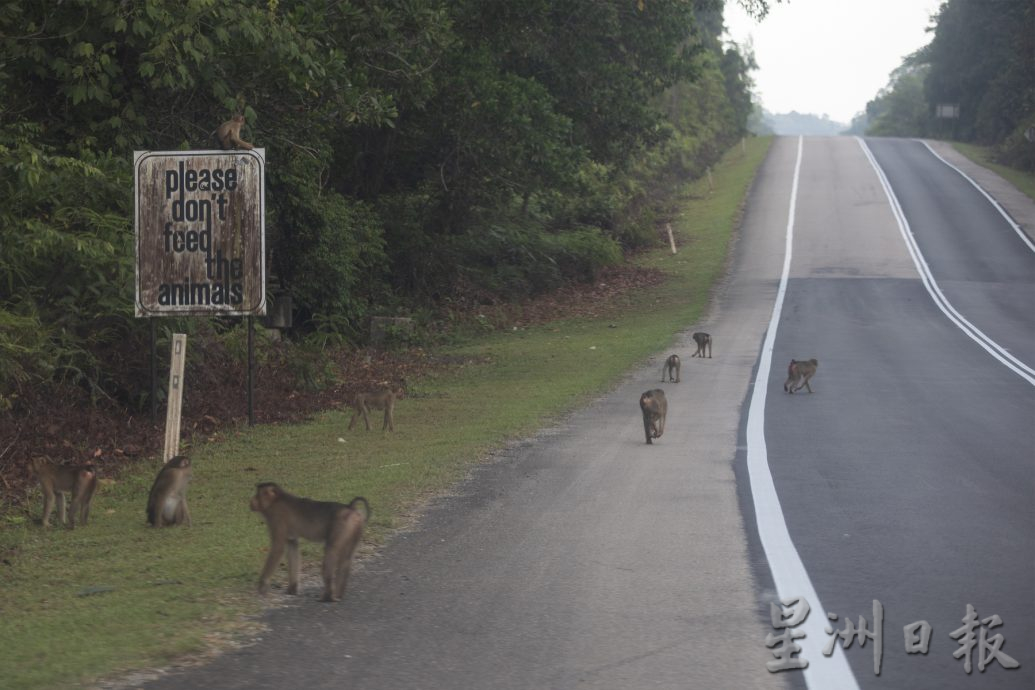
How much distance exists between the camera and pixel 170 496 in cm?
943

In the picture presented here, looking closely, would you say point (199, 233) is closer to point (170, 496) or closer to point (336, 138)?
point (170, 496)

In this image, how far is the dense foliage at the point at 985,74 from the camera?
208ft

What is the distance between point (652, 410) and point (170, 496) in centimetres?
568

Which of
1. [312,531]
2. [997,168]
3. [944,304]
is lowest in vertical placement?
[944,304]

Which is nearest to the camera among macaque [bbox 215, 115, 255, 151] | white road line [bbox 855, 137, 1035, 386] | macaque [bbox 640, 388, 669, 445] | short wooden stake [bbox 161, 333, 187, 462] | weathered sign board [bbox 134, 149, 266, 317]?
short wooden stake [bbox 161, 333, 187, 462]

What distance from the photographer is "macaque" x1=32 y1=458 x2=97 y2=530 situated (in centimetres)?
962

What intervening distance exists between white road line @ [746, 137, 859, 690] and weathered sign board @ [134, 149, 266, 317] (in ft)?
19.9

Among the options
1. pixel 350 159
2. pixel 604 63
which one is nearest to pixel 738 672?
pixel 350 159

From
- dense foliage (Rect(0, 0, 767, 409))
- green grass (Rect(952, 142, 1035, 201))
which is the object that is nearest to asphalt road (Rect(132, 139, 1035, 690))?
dense foliage (Rect(0, 0, 767, 409))

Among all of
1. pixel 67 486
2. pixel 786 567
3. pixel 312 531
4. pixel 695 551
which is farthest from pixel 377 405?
pixel 786 567

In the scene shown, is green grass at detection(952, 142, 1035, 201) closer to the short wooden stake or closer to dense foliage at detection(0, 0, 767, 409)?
dense foliage at detection(0, 0, 767, 409)

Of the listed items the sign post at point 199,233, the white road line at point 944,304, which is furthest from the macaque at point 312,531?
the white road line at point 944,304

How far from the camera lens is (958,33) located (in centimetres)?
7938

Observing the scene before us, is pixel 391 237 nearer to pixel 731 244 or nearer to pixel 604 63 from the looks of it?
pixel 604 63
